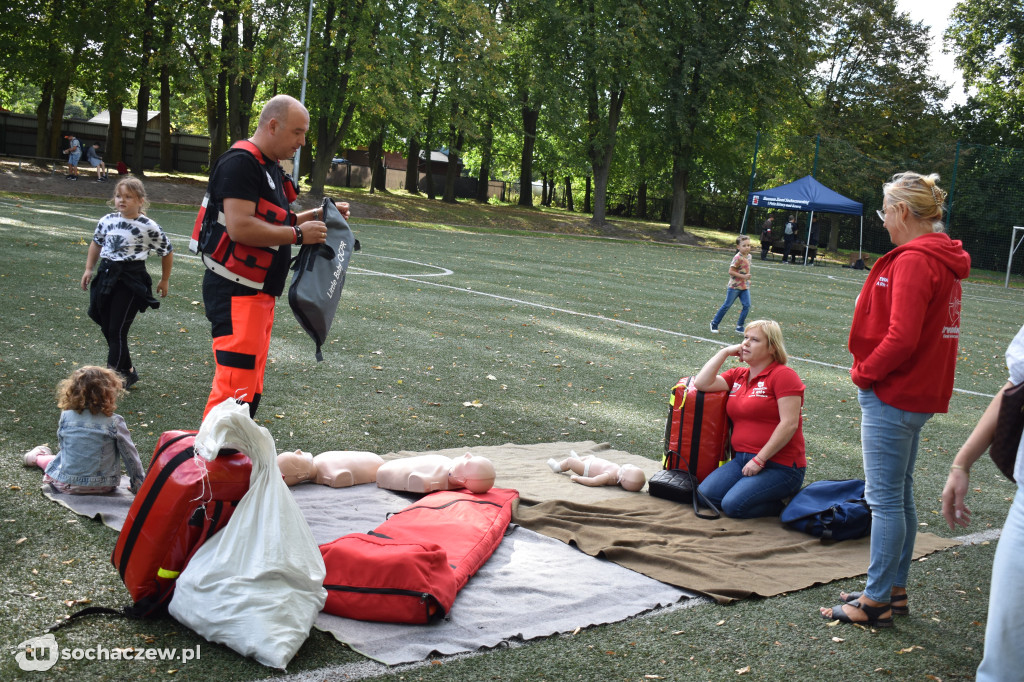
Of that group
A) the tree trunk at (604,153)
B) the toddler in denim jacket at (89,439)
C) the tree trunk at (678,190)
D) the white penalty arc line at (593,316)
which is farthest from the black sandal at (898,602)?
the tree trunk at (678,190)

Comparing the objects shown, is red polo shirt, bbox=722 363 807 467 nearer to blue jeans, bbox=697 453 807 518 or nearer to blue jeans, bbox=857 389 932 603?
blue jeans, bbox=697 453 807 518

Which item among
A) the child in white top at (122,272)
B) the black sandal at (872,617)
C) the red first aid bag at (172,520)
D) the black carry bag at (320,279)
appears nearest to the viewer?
the red first aid bag at (172,520)

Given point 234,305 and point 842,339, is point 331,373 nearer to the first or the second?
point 234,305

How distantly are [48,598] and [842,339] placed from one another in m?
13.2

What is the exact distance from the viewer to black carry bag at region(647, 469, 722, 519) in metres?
5.63

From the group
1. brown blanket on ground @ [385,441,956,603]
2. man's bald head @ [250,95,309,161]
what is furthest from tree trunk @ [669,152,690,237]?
man's bald head @ [250,95,309,161]

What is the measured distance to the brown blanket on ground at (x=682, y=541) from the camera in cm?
448

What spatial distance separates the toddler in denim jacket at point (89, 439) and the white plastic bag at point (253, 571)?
165 centimetres

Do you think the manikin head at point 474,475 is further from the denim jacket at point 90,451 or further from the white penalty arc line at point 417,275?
the white penalty arc line at point 417,275

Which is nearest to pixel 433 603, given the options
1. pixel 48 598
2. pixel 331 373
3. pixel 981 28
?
pixel 48 598

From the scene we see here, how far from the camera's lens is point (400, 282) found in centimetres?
1605

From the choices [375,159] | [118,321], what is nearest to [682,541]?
[118,321]

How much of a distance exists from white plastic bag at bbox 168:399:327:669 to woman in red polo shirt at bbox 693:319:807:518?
302 centimetres

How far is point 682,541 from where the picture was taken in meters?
4.96
